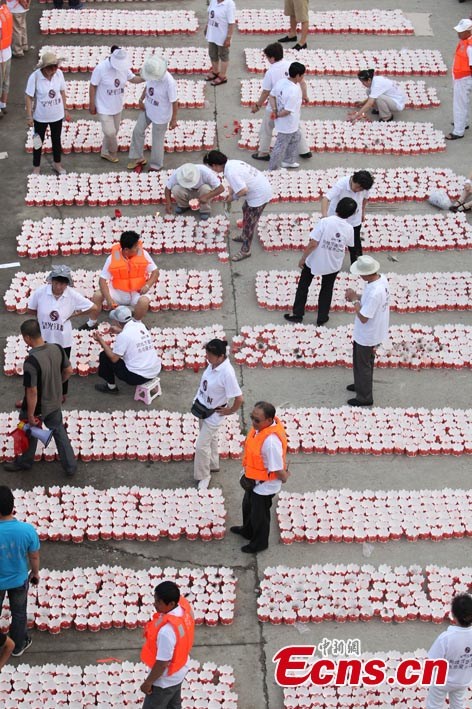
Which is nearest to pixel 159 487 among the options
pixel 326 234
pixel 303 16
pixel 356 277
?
pixel 326 234

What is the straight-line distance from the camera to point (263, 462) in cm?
993

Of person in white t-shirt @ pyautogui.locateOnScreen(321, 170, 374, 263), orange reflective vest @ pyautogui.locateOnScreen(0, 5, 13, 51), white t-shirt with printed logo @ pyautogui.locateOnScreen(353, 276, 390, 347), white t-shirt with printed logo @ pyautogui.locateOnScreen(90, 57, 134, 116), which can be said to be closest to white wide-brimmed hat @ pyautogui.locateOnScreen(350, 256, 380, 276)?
white t-shirt with printed logo @ pyautogui.locateOnScreen(353, 276, 390, 347)

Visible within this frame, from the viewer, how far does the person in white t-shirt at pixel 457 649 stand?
8242mm

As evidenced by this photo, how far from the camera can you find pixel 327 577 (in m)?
10.4

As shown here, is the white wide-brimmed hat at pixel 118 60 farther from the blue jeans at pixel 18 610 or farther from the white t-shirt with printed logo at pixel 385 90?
the blue jeans at pixel 18 610

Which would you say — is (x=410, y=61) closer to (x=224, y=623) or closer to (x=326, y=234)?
(x=326, y=234)

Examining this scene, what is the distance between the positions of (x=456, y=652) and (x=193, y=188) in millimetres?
8038

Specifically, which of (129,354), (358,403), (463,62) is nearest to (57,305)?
(129,354)

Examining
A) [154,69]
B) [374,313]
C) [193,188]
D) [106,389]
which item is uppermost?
[154,69]

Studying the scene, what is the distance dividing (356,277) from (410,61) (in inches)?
247

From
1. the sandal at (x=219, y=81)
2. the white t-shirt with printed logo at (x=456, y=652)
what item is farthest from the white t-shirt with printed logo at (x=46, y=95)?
the white t-shirt with printed logo at (x=456, y=652)

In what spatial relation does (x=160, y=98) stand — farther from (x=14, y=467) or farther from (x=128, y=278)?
(x=14, y=467)

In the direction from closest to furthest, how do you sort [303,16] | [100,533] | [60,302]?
[100,533]
[60,302]
[303,16]

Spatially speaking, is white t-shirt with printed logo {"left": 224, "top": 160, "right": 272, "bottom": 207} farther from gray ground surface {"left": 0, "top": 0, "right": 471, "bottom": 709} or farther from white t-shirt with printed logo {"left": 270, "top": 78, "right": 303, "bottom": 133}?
white t-shirt with printed logo {"left": 270, "top": 78, "right": 303, "bottom": 133}
